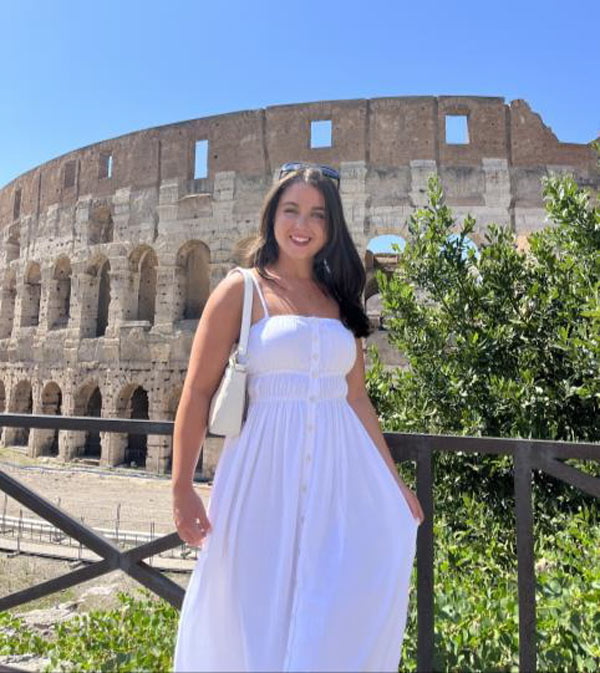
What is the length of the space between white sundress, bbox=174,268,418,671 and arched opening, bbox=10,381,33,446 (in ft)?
62.9

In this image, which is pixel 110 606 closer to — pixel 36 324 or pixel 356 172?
pixel 356 172

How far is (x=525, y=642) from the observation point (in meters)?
1.83

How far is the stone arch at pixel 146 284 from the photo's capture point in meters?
16.6

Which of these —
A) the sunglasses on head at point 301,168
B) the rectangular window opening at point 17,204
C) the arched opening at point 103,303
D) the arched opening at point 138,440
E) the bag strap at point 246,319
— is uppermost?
the rectangular window opening at point 17,204

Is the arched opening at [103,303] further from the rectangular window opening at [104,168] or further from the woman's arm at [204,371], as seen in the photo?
the woman's arm at [204,371]

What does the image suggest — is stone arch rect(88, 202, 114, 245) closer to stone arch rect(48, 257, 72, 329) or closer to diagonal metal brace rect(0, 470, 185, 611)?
stone arch rect(48, 257, 72, 329)

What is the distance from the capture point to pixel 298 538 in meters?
1.37

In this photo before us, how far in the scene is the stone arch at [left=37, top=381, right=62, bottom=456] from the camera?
53.9ft

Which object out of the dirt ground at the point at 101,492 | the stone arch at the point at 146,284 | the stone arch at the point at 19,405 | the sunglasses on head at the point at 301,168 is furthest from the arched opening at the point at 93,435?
Result: the sunglasses on head at the point at 301,168

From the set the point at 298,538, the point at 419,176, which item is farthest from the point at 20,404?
the point at 298,538

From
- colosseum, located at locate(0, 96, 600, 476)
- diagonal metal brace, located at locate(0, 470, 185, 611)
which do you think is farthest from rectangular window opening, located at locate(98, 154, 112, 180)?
diagonal metal brace, located at locate(0, 470, 185, 611)

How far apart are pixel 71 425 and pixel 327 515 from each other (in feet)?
4.34

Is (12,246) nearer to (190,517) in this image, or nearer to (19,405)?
(19,405)

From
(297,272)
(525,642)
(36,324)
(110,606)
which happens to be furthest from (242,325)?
(36,324)
